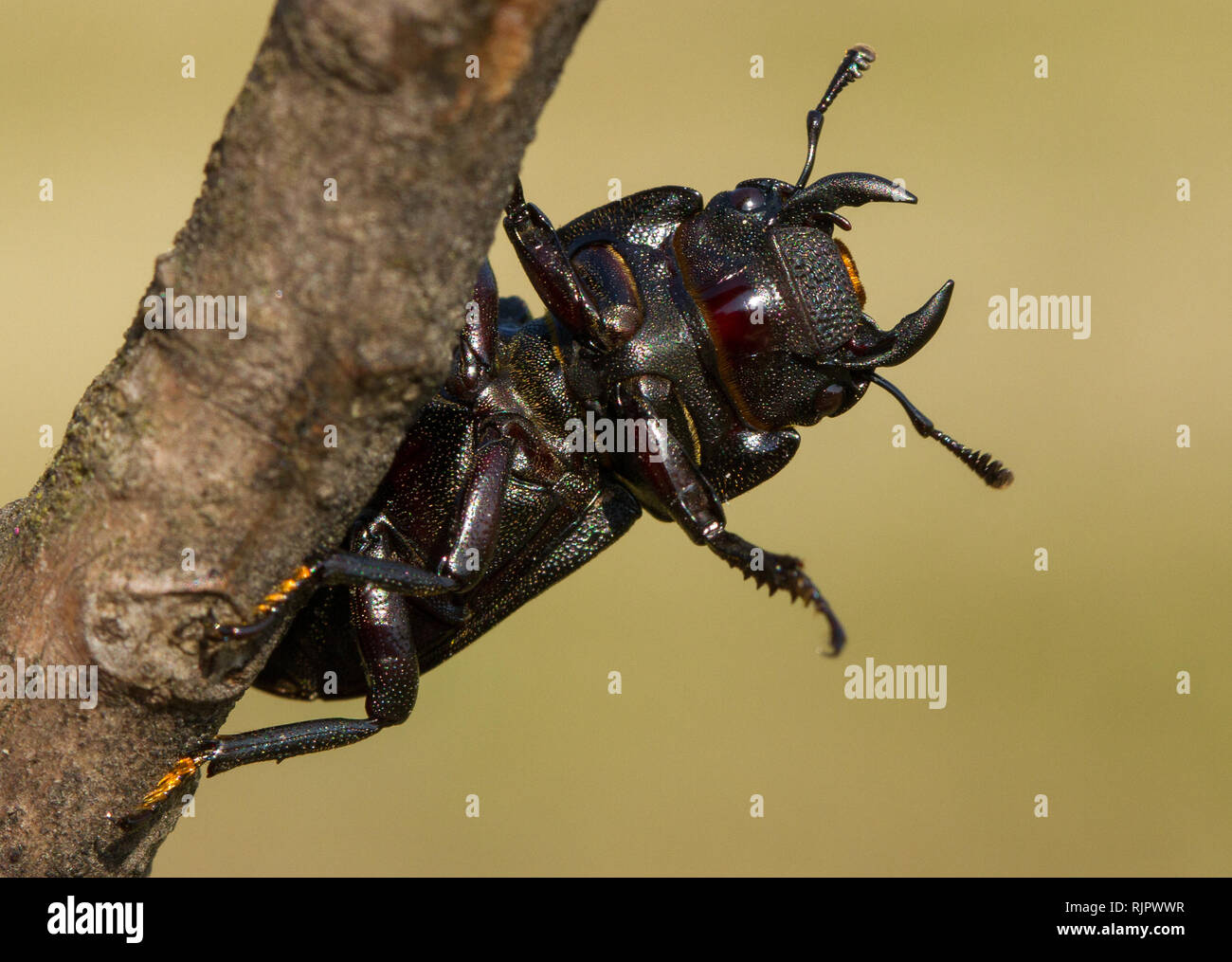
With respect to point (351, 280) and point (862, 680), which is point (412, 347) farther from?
point (862, 680)

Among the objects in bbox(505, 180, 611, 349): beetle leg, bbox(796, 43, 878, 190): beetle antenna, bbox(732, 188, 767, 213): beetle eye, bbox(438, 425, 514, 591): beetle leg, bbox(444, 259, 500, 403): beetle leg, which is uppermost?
bbox(796, 43, 878, 190): beetle antenna

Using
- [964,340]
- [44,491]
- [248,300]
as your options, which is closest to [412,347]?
[248,300]

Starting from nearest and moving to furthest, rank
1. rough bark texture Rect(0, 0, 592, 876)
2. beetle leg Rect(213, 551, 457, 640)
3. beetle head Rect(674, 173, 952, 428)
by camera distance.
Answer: rough bark texture Rect(0, 0, 592, 876) < beetle leg Rect(213, 551, 457, 640) < beetle head Rect(674, 173, 952, 428)

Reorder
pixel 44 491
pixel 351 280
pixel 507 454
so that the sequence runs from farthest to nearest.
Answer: pixel 507 454 → pixel 44 491 → pixel 351 280

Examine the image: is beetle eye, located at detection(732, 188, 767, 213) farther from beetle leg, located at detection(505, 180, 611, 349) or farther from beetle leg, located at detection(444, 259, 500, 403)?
beetle leg, located at detection(444, 259, 500, 403)

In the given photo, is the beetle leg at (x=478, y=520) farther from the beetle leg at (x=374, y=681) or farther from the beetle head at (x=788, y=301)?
the beetle head at (x=788, y=301)

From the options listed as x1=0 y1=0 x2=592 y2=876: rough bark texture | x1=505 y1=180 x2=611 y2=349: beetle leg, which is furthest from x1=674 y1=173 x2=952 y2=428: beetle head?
x1=0 y1=0 x2=592 y2=876: rough bark texture

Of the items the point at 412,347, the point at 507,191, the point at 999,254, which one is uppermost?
the point at 999,254
